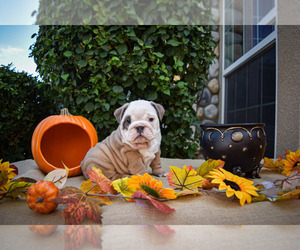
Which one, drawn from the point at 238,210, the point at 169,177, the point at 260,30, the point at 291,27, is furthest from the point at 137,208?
the point at 260,30

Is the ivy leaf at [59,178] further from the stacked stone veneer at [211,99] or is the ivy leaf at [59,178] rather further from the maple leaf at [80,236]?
the stacked stone veneer at [211,99]

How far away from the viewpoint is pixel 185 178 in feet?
2.48

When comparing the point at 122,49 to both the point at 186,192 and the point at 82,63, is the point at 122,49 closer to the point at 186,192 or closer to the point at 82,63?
the point at 82,63

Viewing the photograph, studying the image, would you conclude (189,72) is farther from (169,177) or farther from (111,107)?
(169,177)

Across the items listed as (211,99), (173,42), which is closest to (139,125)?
(173,42)

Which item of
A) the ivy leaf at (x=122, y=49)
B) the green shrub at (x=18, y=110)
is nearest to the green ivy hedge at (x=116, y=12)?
the ivy leaf at (x=122, y=49)

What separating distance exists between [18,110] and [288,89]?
1.98 metres

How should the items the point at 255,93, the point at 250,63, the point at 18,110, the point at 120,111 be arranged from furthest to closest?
the point at 250,63, the point at 255,93, the point at 18,110, the point at 120,111

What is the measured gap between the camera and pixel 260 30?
2.45 m

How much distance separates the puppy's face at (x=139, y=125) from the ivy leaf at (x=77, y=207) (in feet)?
1.39

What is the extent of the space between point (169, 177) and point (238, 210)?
21 cm

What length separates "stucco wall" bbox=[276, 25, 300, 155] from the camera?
64.6 inches

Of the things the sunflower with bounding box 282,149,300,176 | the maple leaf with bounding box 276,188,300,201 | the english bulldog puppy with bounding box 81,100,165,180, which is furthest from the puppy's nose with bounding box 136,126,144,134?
the sunflower with bounding box 282,149,300,176

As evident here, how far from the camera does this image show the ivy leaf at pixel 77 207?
58 cm
